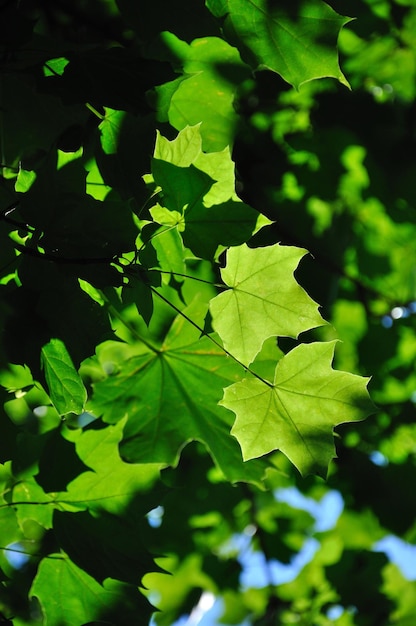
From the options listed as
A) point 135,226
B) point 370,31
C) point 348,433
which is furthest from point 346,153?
point 135,226

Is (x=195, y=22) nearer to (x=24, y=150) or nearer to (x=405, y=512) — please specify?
(x=24, y=150)

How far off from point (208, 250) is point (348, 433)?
67.0 inches

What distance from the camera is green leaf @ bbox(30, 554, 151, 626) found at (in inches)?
67.9

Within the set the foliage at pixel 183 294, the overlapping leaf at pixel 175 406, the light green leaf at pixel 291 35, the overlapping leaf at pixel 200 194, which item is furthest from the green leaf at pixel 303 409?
the light green leaf at pixel 291 35

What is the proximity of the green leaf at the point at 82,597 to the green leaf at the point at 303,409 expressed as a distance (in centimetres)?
63

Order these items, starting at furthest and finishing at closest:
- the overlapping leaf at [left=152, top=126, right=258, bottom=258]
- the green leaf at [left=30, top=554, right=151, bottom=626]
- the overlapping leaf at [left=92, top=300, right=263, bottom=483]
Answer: the overlapping leaf at [left=92, top=300, right=263, bottom=483]
the green leaf at [left=30, top=554, right=151, bottom=626]
the overlapping leaf at [left=152, top=126, right=258, bottom=258]

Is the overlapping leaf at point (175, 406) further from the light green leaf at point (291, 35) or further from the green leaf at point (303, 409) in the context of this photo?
the light green leaf at point (291, 35)

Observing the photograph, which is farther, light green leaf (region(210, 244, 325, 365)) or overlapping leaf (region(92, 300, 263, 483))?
overlapping leaf (region(92, 300, 263, 483))

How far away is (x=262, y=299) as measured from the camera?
135 cm

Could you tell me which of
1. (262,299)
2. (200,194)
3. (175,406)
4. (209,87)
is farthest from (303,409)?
(209,87)

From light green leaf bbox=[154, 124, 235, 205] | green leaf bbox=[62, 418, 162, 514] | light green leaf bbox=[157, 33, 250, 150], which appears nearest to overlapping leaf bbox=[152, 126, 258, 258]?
light green leaf bbox=[154, 124, 235, 205]

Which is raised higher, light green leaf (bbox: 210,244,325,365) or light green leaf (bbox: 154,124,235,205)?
light green leaf (bbox: 154,124,235,205)

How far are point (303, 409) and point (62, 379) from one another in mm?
486

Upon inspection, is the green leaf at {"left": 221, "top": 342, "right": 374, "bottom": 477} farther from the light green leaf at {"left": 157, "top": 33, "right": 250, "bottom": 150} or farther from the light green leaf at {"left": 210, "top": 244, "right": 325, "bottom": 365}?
the light green leaf at {"left": 157, "top": 33, "right": 250, "bottom": 150}
